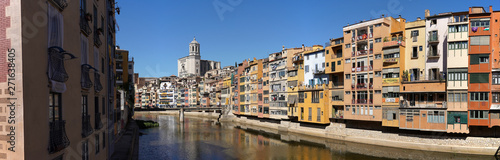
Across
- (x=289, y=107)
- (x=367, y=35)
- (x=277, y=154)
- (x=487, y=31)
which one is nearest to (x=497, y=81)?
(x=487, y=31)

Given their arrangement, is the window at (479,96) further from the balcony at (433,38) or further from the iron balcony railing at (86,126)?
the iron balcony railing at (86,126)

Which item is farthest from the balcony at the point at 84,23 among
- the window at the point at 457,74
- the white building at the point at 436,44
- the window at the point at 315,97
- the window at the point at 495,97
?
the window at the point at 315,97

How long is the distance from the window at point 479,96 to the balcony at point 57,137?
40.9m

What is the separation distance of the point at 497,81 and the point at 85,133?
41323 millimetres

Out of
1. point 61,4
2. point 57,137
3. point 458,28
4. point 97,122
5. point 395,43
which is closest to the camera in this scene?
point 57,137

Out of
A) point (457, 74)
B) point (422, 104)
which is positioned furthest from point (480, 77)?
point (422, 104)

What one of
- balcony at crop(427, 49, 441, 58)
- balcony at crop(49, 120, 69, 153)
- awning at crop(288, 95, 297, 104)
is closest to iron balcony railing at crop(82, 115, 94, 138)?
balcony at crop(49, 120, 69, 153)

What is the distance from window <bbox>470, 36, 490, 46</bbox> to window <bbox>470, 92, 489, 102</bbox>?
5.64m

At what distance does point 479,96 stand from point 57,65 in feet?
136

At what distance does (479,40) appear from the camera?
35469mm

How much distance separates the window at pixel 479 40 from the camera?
35188mm

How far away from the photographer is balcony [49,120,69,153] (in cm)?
845

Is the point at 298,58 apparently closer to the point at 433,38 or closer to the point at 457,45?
the point at 433,38

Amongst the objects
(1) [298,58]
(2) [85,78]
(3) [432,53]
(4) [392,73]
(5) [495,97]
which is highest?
(1) [298,58]
